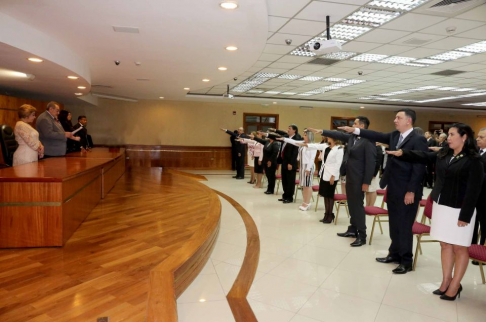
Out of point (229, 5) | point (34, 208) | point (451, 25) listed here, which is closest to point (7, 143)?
point (34, 208)

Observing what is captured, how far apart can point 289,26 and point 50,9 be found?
123 inches

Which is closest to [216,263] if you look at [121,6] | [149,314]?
[149,314]

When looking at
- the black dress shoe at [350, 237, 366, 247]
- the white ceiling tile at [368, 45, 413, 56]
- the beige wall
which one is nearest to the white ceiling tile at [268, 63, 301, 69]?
the white ceiling tile at [368, 45, 413, 56]

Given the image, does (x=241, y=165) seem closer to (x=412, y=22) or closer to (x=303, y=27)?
(x=303, y=27)

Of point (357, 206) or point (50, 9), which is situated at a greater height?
point (50, 9)

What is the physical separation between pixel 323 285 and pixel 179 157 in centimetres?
1178

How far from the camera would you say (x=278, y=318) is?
263 centimetres

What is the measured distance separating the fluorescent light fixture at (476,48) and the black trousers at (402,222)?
12.7 ft

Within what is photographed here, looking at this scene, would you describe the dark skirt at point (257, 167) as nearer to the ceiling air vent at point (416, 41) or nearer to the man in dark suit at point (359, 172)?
the man in dark suit at point (359, 172)

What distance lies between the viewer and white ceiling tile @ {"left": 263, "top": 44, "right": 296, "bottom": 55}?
6113 mm

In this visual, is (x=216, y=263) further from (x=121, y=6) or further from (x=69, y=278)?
(x=121, y=6)

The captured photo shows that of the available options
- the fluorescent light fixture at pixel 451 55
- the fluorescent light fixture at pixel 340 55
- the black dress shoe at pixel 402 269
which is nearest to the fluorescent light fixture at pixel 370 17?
the fluorescent light fixture at pixel 340 55

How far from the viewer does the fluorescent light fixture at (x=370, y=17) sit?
438cm

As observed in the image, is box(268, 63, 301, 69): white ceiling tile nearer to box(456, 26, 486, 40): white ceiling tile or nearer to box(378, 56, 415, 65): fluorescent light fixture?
box(378, 56, 415, 65): fluorescent light fixture
